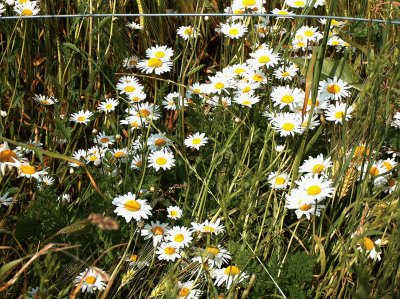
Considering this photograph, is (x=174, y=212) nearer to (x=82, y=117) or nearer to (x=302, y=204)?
(x=302, y=204)

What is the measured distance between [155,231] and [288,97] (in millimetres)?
524

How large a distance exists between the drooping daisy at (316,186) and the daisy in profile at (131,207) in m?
0.35

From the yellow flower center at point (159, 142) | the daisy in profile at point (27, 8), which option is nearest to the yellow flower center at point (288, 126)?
the yellow flower center at point (159, 142)

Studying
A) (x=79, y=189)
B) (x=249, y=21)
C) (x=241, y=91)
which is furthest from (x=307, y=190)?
(x=249, y=21)

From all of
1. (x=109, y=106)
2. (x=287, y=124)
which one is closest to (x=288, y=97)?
(x=287, y=124)

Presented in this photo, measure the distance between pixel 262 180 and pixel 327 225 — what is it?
20 centimetres

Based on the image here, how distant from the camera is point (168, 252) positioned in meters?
1.65

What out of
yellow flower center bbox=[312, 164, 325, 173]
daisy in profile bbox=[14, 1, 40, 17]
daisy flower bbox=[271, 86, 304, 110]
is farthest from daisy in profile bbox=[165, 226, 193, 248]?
daisy in profile bbox=[14, 1, 40, 17]

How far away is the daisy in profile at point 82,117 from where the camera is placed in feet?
6.77

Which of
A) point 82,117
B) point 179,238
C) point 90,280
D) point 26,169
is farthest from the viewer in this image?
point 82,117

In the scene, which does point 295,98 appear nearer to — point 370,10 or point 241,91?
point 241,91

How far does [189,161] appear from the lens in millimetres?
2041

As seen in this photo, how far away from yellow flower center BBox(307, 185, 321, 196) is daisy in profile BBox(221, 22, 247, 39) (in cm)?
65

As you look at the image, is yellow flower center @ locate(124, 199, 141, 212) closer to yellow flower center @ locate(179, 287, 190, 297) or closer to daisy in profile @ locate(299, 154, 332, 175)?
yellow flower center @ locate(179, 287, 190, 297)
